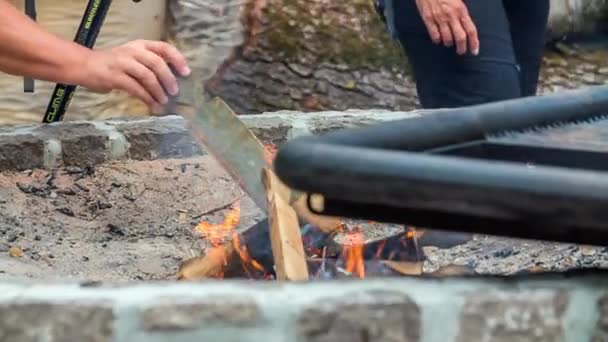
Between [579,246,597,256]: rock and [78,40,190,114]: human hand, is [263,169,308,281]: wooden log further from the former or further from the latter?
[579,246,597,256]: rock

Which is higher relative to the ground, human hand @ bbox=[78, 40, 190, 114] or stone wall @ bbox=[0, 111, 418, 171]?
human hand @ bbox=[78, 40, 190, 114]

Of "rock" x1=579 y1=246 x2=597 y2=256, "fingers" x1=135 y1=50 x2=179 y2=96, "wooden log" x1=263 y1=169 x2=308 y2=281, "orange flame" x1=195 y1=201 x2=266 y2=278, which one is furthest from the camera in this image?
"orange flame" x1=195 y1=201 x2=266 y2=278

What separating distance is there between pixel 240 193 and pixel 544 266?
2.84 ft


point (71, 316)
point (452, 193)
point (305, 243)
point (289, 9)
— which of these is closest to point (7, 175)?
point (305, 243)

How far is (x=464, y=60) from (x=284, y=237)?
43.0 inches

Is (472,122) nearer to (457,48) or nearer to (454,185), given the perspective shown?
(454,185)

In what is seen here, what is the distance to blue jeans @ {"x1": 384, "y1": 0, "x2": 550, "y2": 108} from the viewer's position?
9.34 feet

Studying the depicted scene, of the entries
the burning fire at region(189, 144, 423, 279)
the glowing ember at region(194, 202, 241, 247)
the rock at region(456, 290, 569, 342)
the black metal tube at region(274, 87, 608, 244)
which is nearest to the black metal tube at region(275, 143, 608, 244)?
the black metal tube at region(274, 87, 608, 244)

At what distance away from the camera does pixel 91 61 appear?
6.88 ft

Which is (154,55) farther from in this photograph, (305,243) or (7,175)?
(7,175)

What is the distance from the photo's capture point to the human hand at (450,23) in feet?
8.96

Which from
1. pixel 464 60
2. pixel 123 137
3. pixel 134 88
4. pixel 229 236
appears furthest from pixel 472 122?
pixel 123 137

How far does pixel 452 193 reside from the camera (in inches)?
52.6

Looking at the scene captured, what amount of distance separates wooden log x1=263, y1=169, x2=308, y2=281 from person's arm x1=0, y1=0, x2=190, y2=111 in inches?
9.9
